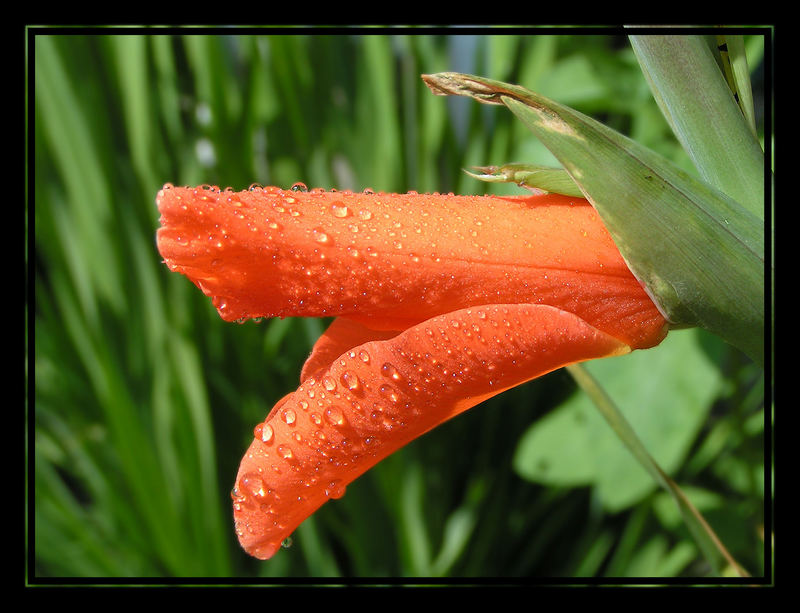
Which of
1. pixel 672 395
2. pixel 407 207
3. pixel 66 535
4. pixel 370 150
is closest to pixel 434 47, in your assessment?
pixel 370 150

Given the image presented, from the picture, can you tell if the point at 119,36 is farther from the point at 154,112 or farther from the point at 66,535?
the point at 66,535

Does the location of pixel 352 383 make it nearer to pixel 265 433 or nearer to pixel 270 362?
pixel 265 433

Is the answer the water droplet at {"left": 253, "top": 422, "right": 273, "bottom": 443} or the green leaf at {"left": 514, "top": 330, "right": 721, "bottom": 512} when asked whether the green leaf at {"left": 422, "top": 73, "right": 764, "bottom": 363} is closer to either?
the water droplet at {"left": 253, "top": 422, "right": 273, "bottom": 443}

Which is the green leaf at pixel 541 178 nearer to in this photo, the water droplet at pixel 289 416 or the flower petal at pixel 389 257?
the flower petal at pixel 389 257

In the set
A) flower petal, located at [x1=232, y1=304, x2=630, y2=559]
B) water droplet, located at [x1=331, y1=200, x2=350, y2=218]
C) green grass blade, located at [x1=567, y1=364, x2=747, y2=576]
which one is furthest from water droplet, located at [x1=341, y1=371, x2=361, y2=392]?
green grass blade, located at [x1=567, y1=364, x2=747, y2=576]

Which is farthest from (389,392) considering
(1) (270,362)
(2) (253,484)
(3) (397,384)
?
(1) (270,362)

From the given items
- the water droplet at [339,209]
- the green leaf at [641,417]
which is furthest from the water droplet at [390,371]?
the green leaf at [641,417]
